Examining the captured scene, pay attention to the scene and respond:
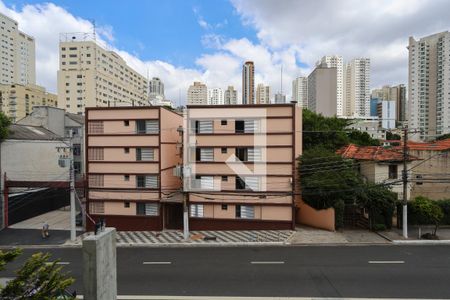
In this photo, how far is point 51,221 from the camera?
971 inches

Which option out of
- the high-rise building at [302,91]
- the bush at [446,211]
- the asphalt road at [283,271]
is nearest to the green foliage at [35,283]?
the asphalt road at [283,271]

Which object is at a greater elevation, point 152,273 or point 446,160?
point 446,160

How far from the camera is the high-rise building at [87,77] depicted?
79.3m

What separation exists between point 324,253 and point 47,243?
17820 mm

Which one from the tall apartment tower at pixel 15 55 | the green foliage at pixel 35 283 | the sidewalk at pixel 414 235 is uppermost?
the tall apartment tower at pixel 15 55

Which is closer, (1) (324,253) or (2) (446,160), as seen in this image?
(1) (324,253)

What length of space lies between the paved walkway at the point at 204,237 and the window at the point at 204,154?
5400mm

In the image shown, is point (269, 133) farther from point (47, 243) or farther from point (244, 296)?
point (47, 243)

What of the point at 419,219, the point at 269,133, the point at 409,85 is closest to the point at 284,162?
the point at 269,133

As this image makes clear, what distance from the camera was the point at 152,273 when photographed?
13.7 metres

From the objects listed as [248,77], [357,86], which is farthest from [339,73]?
[248,77]

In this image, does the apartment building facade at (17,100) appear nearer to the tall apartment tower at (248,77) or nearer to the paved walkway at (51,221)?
the tall apartment tower at (248,77)

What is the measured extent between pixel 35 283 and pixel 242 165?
52.7 ft

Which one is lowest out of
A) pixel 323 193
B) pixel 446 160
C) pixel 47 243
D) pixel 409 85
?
pixel 47 243
